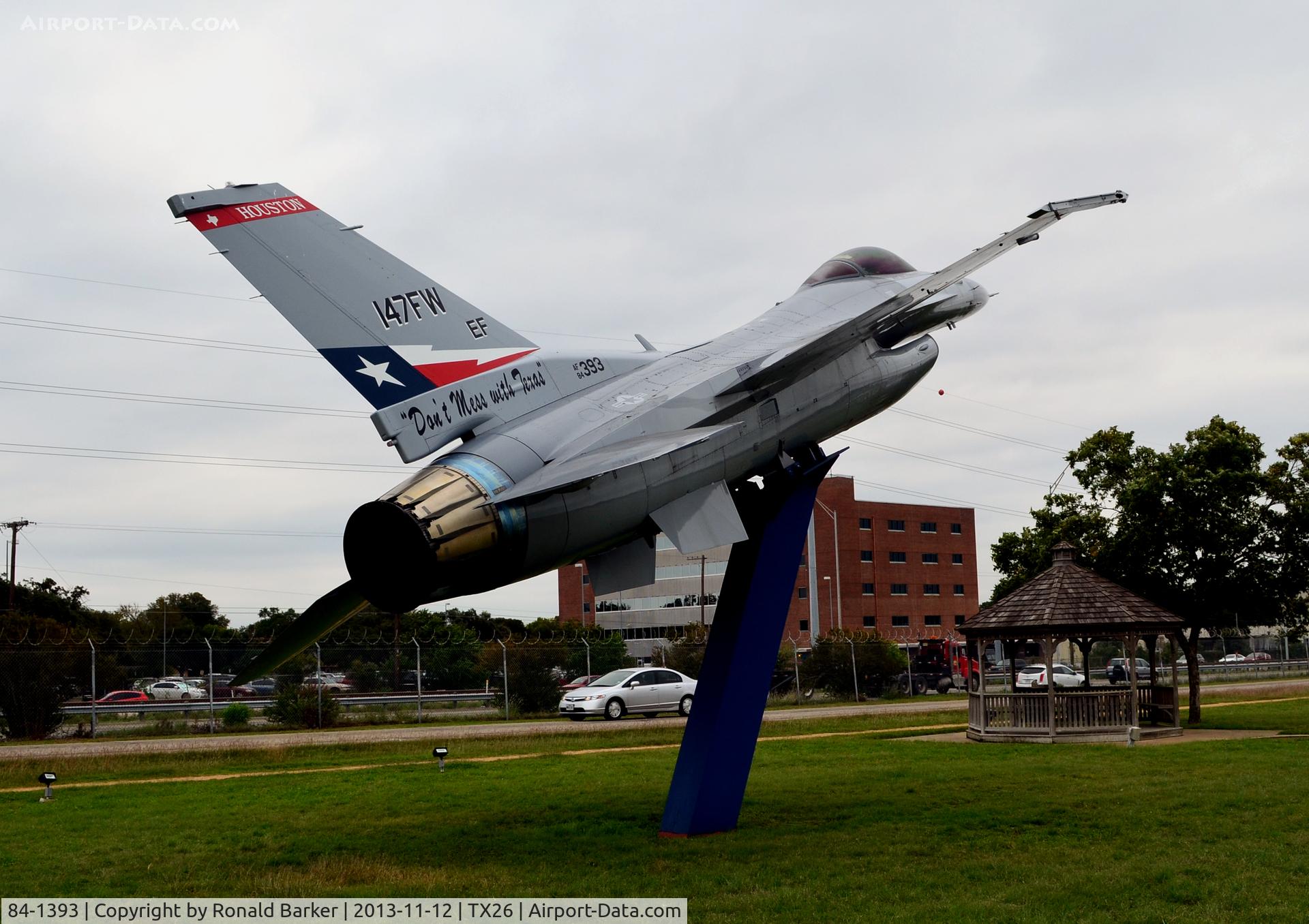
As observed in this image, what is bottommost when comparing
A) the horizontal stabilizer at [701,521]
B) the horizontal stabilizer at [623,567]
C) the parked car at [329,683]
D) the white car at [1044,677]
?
the white car at [1044,677]

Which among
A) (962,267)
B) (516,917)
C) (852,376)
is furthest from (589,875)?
(962,267)

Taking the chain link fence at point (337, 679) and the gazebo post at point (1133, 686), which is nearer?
the gazebo post at point (1133, 686)

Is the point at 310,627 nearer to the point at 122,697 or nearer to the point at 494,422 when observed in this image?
the point at 494,422

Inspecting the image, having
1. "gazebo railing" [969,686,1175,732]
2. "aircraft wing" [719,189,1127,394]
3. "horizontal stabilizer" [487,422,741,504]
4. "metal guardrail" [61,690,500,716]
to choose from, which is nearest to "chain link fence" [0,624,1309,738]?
"metal guardrail" [61,690,500,716]

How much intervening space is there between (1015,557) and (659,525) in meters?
23.3

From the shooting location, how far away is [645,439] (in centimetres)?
1100

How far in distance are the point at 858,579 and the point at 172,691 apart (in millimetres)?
52280

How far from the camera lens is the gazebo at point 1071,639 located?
23.8 meters

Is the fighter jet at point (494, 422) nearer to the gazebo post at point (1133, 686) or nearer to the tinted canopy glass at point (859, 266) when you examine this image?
the tinted canopy glass at point (859, 266)

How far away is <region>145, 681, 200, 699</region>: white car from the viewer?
41375mm

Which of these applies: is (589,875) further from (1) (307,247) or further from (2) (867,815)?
(1) (307,247)

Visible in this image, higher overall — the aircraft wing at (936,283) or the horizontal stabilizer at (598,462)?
the aircraft wing at (936,283)

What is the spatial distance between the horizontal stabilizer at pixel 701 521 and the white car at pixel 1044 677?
37.3 metres

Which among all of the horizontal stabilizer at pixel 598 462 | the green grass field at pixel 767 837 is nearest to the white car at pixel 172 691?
the green grass field at pixel 767 837
